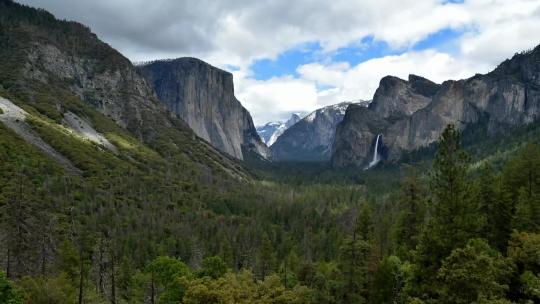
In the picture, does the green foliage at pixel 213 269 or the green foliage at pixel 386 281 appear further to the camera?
the green foliage at pixel 213 269

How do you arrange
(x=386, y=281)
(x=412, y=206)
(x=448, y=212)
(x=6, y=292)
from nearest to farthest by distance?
(x=6, y=292) < (x=448, y=212) < (x=386, y=281) < (x=412, y=206)

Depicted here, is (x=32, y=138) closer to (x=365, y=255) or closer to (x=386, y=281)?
(x=386, y=281)

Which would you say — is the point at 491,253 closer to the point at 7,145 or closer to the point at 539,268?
the point at 539,268

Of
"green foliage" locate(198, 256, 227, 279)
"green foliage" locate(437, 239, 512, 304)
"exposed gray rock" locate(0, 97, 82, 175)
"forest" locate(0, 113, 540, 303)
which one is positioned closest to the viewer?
"green foliage" locate(437, 239, 512, 304)

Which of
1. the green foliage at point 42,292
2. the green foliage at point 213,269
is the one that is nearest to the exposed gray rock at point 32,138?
the green foliage at point 213,269

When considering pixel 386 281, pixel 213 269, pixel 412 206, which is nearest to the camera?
pixel 386 281

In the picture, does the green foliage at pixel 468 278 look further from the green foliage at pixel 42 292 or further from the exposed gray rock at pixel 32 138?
the exposed gray rock at pixel 32 138

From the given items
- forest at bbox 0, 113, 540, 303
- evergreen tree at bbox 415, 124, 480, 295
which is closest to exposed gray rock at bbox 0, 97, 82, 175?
forest at bbox 0, 113, 540, 303

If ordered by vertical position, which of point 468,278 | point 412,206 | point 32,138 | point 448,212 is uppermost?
point 32,138

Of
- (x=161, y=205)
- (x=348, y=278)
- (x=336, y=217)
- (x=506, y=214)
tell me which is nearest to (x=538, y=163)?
(x=506, y=214)

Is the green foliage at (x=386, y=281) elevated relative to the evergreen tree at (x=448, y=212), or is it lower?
lower

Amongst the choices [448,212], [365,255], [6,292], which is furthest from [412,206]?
[6,292]

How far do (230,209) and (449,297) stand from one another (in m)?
164

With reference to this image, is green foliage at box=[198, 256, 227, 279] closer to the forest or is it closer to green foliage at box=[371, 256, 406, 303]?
the forest
